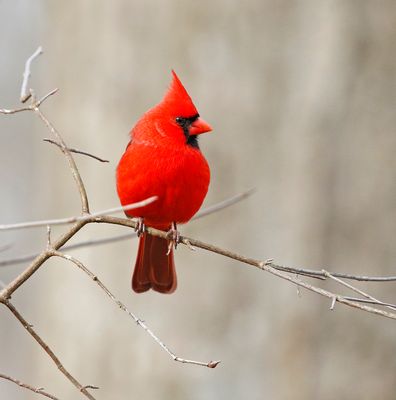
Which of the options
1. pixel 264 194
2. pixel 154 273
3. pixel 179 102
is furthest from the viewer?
pixel 264 194

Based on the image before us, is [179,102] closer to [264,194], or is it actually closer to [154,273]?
[154,273]

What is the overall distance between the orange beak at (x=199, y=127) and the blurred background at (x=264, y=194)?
1.04m

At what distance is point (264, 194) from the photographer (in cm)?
351

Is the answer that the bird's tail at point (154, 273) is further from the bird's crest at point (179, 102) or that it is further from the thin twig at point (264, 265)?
the thin twig at point (264, 265)

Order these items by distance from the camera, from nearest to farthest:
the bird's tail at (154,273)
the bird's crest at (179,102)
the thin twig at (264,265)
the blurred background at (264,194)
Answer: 1. the thin twig at (264,265)
2. the bird's crest at (179,102)
3. the bird's tail at (154,273)
4. the blurred background at (264,194)

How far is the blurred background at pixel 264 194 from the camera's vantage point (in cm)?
344

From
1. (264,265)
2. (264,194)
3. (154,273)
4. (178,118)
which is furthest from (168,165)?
(264,194)

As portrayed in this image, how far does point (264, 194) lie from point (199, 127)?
113cm

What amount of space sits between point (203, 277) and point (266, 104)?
75cm

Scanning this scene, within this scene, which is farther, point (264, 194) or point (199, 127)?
point (264, 194)

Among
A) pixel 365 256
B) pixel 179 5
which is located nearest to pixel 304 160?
pixel 365 256

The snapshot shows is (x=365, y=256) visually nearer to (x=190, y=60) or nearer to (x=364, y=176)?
(x=364, y=176)

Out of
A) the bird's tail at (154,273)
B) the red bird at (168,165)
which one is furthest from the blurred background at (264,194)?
the red bird at (168,165)

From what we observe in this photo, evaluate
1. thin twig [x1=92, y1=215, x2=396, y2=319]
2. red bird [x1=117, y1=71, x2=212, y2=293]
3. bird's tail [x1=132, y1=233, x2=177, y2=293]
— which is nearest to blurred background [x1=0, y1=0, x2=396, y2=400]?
bird's tail [x1=132, y1=233, x2=177, y2=293]
